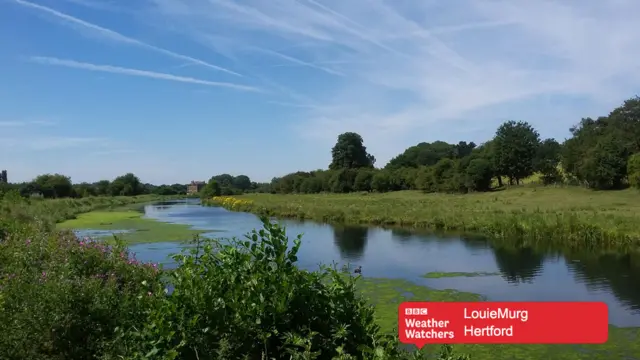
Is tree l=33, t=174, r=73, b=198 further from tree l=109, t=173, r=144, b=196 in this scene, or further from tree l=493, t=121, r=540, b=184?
tree l=493, t=121, r=540, b=184

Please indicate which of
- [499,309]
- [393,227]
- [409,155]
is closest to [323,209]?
[393,227]

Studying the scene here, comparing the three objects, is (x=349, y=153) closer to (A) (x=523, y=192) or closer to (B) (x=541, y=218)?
(A) (x=523, y=192)

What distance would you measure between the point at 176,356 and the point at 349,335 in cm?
111

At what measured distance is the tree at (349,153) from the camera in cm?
9975

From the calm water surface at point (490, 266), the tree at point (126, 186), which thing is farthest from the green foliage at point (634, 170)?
the tree at point (126, 186)

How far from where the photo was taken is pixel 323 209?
39.2 metres

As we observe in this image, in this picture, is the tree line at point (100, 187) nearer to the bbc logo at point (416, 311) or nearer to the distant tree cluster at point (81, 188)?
the distant tree cluster at point (81, 188)

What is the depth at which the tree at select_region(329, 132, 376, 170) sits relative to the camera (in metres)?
99.8

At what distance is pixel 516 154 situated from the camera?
52.4 metres

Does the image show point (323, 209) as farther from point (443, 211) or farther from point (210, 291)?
point (210, 291)

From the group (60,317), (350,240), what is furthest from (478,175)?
(60,317)

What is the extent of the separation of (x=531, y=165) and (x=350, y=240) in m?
36.1

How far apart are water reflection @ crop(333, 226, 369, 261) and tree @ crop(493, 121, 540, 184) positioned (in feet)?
94.2

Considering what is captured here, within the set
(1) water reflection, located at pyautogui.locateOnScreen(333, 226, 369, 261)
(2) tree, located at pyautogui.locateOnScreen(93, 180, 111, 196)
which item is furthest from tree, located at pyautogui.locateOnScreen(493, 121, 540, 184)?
(2) tree, located at pyautogui.locateOnScreen(93, 180, 111, 196)
